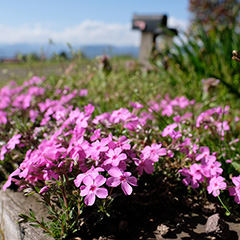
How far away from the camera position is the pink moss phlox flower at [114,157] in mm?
1362

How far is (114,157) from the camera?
1.40 metres

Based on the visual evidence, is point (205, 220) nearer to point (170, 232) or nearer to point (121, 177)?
point (170, 232)

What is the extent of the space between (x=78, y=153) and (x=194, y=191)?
0.78 meters

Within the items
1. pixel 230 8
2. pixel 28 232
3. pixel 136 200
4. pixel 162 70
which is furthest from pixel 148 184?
A: pixel 230 8

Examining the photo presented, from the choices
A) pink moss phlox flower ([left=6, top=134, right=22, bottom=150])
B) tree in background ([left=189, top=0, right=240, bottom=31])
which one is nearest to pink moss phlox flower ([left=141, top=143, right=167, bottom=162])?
pink moss phlox flower ([left=6, top=134, right=22, bottom=150])

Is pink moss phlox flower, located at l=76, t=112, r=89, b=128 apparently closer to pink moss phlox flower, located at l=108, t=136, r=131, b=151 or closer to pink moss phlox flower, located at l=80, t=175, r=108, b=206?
pink moss phlox flower, located at l=108, t=136, r=131, b=151

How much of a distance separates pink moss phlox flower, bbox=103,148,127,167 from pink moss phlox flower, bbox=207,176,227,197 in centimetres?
47

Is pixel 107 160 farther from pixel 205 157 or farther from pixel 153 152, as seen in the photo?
pixel 205 157

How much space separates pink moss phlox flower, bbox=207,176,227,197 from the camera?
1437mm

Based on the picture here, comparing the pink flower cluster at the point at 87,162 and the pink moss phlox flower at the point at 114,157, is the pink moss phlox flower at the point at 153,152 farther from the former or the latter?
the pink moss phlox flower at the point at 114,157

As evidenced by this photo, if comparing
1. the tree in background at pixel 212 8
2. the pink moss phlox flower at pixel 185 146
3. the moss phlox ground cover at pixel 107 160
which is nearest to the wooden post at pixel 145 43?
the moss phlox ground cover at pixel 107 160

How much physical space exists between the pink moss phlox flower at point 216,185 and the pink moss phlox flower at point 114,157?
18.6 inches

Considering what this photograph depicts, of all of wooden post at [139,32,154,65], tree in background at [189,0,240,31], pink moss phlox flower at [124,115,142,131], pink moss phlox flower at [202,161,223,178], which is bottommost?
pink moss phlox flower at [202,161,223,178]

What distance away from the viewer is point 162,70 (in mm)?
4812
